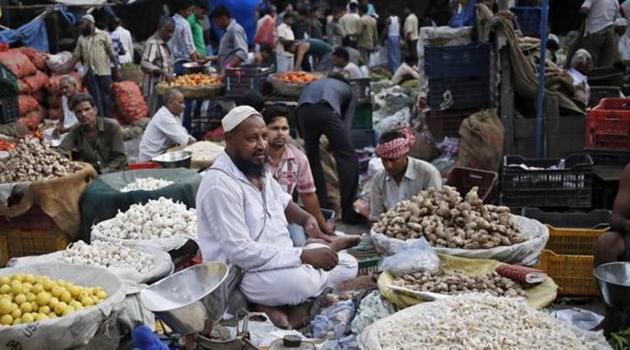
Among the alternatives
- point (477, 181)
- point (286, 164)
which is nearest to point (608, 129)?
point (477, 181)

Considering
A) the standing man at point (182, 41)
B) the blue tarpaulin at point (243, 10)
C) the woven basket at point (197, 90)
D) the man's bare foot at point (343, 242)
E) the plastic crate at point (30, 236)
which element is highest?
the blue tarpaulin at point (243, 10)

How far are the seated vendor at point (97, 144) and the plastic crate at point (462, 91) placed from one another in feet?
Result: 11.2

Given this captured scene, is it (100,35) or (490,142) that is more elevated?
(100,35)

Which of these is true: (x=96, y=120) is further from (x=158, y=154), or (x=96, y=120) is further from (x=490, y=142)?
(x=490, y=142)

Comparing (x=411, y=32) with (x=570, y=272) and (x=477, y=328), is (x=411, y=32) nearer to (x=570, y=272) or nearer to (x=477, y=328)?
(x=570, y=272)

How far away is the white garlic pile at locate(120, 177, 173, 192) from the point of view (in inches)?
250

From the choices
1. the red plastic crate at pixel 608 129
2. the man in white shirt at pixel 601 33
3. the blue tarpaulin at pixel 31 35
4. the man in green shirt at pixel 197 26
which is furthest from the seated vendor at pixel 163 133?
the blue tarpaulin at pixel 31 35

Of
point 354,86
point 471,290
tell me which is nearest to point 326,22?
point 354,86

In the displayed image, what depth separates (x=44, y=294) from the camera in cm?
375

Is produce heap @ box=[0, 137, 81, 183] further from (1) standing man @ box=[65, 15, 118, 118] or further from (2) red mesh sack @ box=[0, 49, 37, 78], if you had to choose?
(2) red mesh sack @ box=[0, 49, 37, 78]

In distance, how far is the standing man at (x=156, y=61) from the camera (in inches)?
462

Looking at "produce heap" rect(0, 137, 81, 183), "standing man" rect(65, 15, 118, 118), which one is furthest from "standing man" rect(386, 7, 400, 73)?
"produce heap" rect(0, 137, 81, 183)

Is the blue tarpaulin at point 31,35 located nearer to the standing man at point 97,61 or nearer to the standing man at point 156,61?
the standing man at point 97,61

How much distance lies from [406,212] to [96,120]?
136 inches
